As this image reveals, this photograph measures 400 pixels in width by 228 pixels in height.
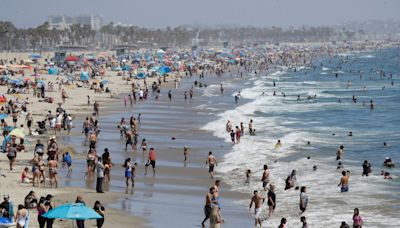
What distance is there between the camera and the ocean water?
20.1 meters

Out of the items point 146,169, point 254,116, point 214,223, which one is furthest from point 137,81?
point 214,223

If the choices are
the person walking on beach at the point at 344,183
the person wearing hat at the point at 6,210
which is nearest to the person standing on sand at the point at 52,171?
the person wearing hat at the point at 6,210

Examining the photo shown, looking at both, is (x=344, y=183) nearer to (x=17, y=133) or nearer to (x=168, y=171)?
(x=168, y=171)

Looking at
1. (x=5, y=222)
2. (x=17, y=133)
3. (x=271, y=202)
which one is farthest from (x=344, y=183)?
(x=17, y=133)

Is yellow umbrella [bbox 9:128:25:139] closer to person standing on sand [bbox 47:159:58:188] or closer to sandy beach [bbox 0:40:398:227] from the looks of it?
sandy beach [bbox 0:40:398:227]

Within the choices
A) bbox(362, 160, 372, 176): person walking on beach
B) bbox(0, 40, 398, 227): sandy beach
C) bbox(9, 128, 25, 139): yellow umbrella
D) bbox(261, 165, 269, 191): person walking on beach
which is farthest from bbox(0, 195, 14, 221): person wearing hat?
bbox(362, 160, 372, 176): person walking on beach

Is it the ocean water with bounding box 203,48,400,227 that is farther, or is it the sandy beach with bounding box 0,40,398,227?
the ocean water with bounding box 203,48,400,227

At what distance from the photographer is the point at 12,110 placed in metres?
38.2

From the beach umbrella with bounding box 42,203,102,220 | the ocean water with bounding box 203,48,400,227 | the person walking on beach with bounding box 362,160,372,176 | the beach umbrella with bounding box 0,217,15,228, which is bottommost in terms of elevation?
the ocean water with bounding box 203,48,400,227

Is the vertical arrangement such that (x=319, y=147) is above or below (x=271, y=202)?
below

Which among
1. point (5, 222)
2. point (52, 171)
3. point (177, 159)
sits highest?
point (5, 222)

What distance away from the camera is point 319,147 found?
3194 cm

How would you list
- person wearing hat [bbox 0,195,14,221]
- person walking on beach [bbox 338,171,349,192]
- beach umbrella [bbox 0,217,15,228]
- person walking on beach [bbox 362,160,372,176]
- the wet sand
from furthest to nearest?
1. person walking on beach [bbox 362,160,372,176]
2. person walking on beach [bbox 338,171,349,192]
3. the wet sand
4. person wearing hat [bbox 0,195,14,221]
5. beach umbrella [bbox 0,217,15,228]

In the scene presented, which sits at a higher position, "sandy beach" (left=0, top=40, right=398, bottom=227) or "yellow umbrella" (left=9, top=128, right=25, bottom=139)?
"yellow umbrella" (left=9, top=128, right=25, bottom=139)
